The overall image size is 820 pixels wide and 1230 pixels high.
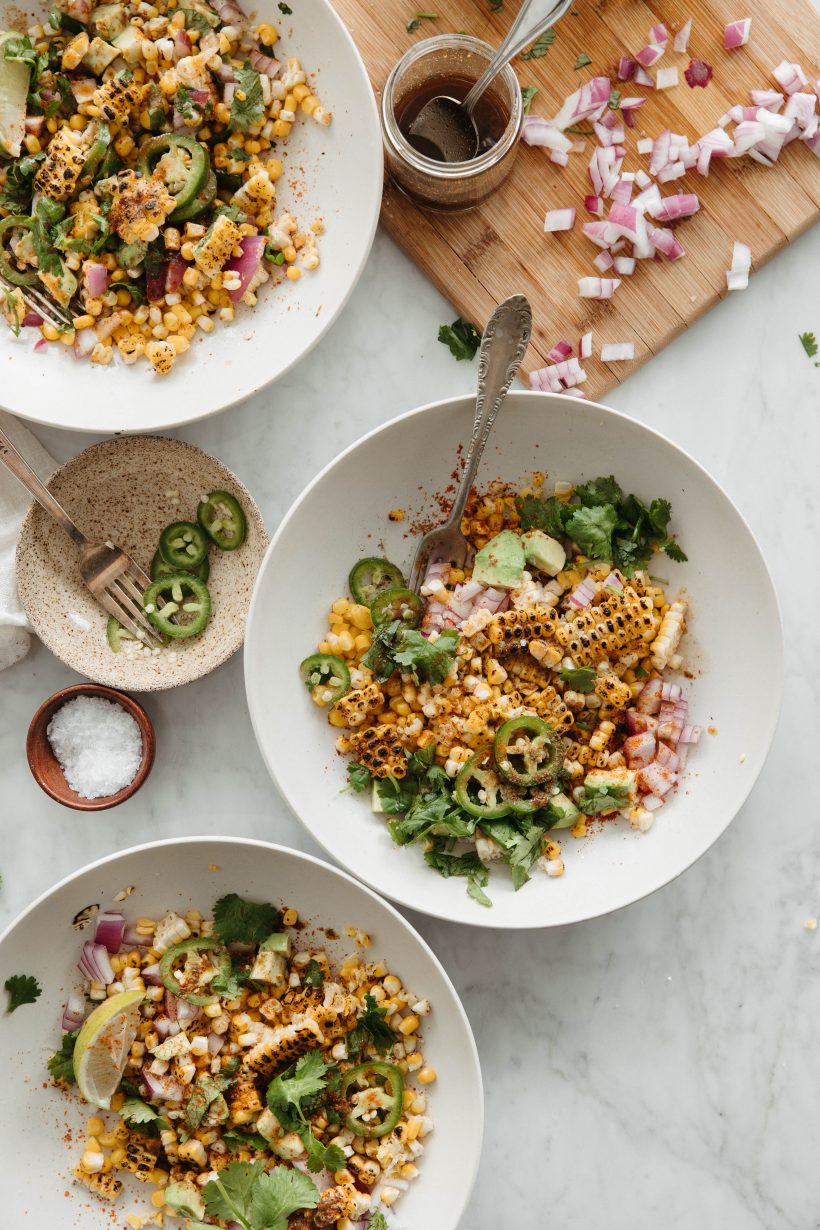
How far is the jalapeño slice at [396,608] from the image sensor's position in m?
2.61

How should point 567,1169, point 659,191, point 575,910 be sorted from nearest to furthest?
point 575,910 < point 659,191 < point 567,1169

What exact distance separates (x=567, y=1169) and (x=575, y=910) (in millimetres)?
957

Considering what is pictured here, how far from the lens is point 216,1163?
2604 mm

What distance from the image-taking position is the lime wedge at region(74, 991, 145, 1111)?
2506 mm

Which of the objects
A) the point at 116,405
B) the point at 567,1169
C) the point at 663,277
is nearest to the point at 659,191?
the point at 663,277

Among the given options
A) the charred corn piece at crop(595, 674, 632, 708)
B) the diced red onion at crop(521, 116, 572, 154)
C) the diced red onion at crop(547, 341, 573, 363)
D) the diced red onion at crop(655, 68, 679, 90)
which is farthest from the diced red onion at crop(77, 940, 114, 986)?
the diced red onion at crop(655, 68, 679, 90)

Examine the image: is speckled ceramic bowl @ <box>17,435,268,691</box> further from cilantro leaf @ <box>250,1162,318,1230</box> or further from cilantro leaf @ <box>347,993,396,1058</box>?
cilantro leaf @ <box>250,1162,318,1230</box>

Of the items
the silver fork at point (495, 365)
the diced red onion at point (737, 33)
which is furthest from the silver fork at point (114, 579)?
the diced red onion at point (737, 33)

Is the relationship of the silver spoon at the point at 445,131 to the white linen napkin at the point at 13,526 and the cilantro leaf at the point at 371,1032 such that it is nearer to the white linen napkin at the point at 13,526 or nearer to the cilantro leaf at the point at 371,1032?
the white linen napkin at the point at 13,526

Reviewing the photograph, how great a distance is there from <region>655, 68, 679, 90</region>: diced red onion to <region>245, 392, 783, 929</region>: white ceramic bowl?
3.18ft

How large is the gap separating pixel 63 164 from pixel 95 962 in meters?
2.07

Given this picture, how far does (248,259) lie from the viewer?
258 centimetres

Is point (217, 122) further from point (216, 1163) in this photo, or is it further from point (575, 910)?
point (216, 1163)

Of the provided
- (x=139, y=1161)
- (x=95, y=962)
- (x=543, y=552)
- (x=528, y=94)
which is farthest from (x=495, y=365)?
(x=139, y=1161)
